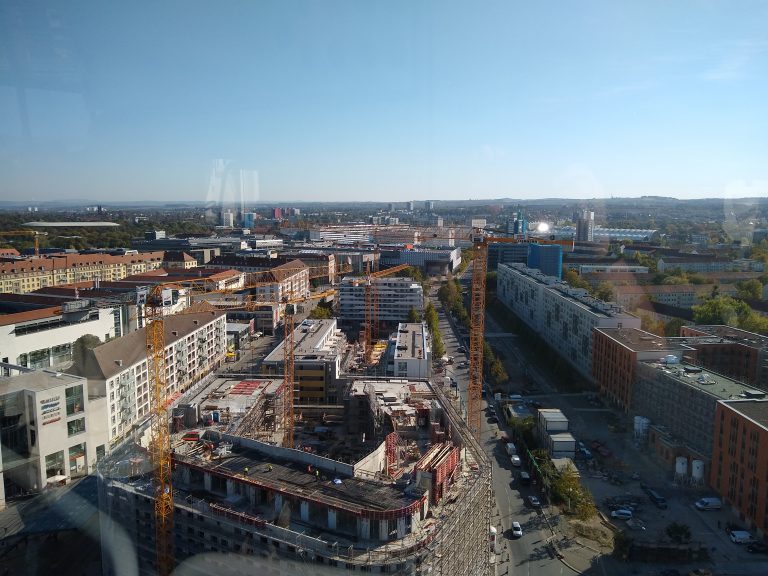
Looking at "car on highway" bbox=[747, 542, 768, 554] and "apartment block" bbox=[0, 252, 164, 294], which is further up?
"apartment block" bbox=[0, 252, 164, 294]

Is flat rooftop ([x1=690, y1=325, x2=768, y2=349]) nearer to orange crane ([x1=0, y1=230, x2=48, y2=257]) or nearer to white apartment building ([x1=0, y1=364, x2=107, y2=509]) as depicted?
white apartment building ([x1=0, y1=364, x2=107, y2=509])

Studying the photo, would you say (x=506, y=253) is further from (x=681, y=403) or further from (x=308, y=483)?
(x=308, y=483)

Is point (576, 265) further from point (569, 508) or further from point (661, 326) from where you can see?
point (569, 508)

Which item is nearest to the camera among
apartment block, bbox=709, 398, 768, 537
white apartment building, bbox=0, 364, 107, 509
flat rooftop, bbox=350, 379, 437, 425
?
flat rooftop, bbox=350, 379, 437, 425

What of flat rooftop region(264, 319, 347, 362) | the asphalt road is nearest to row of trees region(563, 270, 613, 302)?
flat rooftop region(264, 319, 347, 362)

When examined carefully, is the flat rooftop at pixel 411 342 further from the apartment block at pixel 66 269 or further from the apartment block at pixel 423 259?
the apartment block at pixel 423 259

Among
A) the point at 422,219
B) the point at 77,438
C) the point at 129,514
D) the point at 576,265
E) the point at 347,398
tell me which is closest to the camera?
the point at 129,514

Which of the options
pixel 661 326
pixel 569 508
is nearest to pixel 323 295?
pixel 661 326
